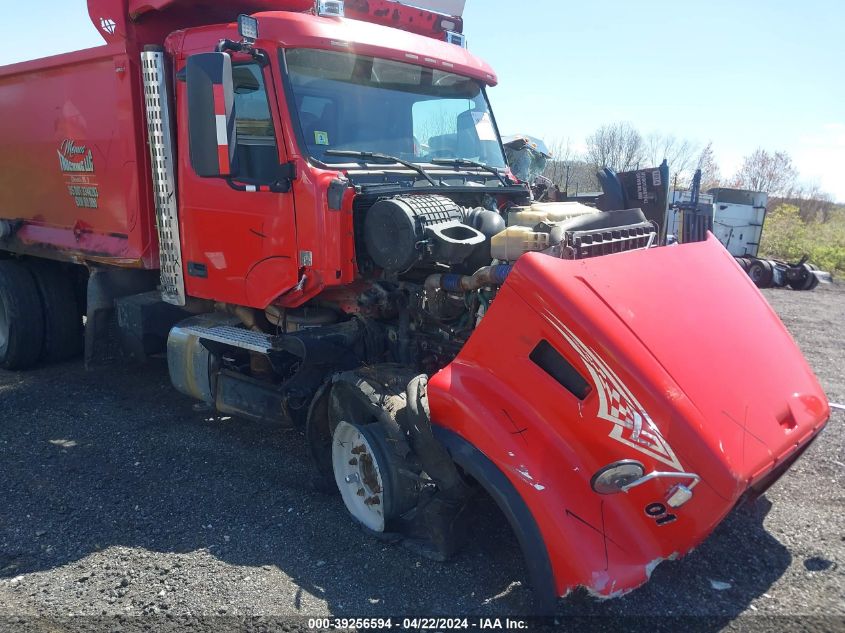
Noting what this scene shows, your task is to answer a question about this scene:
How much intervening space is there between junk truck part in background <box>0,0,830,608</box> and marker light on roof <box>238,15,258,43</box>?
0.7 inches

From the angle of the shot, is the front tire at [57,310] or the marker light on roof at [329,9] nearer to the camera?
the marker light on roof at [329,9]

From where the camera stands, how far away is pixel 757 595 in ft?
9.83

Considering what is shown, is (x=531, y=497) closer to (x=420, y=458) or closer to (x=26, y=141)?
(x=420, y=458)

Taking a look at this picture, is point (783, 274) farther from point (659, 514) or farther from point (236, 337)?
point (659, 514)

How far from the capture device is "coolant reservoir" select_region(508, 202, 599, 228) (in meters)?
3.75

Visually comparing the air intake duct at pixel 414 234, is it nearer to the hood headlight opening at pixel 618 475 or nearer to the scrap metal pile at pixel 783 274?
the hood headlight opening at pixel 618 475

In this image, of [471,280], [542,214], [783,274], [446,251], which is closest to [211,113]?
[446,251]

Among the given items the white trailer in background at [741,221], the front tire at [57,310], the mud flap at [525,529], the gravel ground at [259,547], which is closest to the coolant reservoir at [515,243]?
the mud flap at [525,529]

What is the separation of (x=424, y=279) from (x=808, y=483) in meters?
2.79

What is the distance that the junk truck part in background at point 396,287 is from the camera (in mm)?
2580

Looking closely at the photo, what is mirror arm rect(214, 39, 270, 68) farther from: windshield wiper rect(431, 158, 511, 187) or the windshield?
windshield wiper rect(431, 158, 511, 187)

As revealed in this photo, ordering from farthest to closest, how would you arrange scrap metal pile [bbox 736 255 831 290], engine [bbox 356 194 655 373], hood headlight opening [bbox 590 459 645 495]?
scrap metal pile [bbox 736 255 831 290] < engine [bbox 356 194 655 373] < hood headlight opening [bbox 590 459 645 495]

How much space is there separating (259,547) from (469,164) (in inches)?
112

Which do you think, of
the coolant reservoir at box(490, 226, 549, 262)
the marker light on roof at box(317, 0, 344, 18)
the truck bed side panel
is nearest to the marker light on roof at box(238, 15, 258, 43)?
the marker light on roof at box(317, 0, 344, 18)
